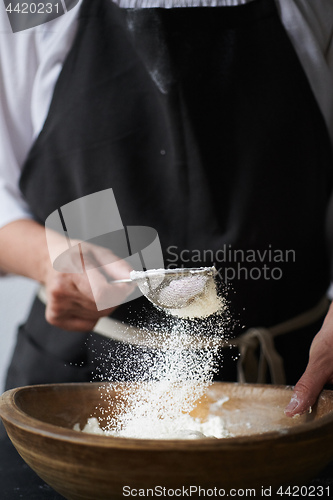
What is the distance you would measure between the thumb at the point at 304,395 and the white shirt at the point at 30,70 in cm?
48

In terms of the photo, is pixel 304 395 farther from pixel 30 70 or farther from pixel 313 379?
pixel 30 70

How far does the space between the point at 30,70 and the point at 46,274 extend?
33cm

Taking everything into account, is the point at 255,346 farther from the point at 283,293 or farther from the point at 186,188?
the point at 186,188

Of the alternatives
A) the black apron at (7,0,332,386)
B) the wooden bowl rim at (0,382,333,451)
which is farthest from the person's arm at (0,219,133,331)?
the wooden bowl rim at (0,382,333,451)

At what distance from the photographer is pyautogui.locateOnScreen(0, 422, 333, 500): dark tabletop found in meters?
0.48

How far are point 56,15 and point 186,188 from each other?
348mm

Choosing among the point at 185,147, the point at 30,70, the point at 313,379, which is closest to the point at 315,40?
the point at 185,147

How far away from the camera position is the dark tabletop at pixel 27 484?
480 mm

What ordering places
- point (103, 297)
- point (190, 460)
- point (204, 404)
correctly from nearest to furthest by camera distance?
point (190, 460)
point (204, 404)
point (103, 297)

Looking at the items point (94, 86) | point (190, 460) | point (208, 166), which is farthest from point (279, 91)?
point (190, 460)

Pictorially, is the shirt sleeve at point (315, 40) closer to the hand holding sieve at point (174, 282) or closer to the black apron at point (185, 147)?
the black apron at point (185, 147)

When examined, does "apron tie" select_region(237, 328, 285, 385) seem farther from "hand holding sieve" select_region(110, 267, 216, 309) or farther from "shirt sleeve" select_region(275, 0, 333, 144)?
"shirt sleeve" select_region(275, 0, 333, 144)

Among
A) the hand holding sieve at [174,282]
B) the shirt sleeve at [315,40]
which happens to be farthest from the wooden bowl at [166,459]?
the shirt sleeve at [315,40]

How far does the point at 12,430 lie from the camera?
1.37ft
